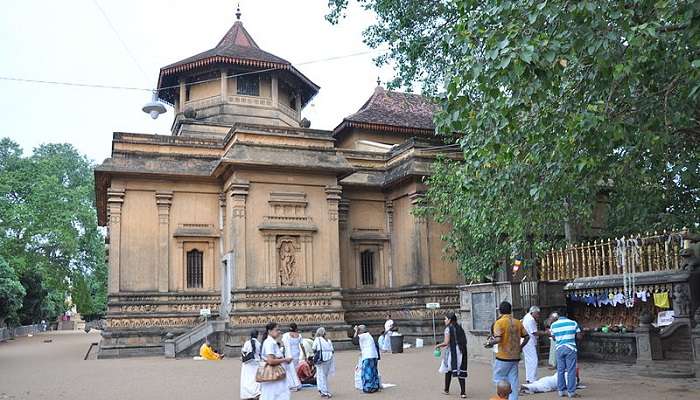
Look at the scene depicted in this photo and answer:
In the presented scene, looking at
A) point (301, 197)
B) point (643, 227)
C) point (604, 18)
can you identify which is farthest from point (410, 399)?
point (301, 197)

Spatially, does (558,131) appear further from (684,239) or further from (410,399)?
(684,239)

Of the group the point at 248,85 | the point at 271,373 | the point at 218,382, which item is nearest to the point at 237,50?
the point at 248,85

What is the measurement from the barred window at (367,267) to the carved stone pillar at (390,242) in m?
0.58

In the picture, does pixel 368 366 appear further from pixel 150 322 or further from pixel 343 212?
pixel 343 212

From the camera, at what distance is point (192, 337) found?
68.6 feet

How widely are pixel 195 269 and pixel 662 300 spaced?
49.0 ft

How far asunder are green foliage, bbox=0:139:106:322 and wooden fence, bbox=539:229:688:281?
31.7 metres

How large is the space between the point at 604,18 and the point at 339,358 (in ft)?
44.1

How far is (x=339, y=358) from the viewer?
1911cm

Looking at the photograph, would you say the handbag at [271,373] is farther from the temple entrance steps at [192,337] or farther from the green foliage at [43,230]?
the green foliage at [43,230]

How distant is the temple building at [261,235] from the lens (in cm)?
2148

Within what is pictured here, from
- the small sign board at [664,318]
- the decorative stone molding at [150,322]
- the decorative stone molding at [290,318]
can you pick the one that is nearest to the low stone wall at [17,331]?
the decorative stone molding at [150,322]

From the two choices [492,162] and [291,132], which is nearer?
[492,162]

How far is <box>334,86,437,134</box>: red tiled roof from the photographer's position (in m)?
28.7
